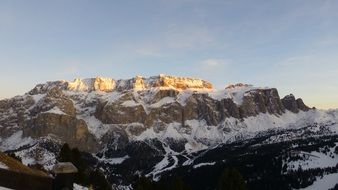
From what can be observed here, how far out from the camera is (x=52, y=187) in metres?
19.1

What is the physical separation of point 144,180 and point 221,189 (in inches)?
973

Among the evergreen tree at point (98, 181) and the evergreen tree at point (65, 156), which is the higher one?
the evergreen tree at point (65, 156)

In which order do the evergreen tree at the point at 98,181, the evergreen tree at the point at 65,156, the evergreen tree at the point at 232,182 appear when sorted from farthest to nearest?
the evergreen tree at the point at 98,181 < the evergreen tree at the point at 65,156 < the evergreen tree at the point at 232,182

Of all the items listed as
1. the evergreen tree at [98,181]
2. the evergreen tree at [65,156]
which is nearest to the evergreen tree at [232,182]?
the evergreen tree at [98,181]

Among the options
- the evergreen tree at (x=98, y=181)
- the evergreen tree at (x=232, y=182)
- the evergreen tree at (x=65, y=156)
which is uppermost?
the evergreen tree at (x=65, y=156)

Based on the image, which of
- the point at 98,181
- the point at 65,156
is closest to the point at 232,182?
the point at 98,181

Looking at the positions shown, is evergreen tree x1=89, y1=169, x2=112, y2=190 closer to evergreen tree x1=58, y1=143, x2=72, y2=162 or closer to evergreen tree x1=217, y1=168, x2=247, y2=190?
evergreen tree x1=58, y1=143, x2=72, y2=162

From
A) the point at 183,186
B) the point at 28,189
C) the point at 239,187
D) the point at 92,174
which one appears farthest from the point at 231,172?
the point at 28,189

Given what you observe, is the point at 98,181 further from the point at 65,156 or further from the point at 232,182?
the point at 232,182

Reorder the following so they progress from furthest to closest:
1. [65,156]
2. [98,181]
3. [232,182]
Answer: [98,181]
[65,156]
[232,182]

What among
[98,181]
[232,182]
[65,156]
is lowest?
[98,181]

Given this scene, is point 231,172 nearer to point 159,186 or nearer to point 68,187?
point 159,186

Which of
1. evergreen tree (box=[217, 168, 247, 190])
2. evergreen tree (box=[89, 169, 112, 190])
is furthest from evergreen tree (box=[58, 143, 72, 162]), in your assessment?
evergreen tree (box=[217, 168, 247, 190])

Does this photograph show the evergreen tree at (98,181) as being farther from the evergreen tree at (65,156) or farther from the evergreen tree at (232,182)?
the evergreen tree at (232,182)
